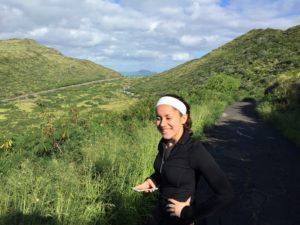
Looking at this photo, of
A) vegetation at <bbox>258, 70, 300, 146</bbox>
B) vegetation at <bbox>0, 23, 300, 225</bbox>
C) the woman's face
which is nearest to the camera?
the woman's face

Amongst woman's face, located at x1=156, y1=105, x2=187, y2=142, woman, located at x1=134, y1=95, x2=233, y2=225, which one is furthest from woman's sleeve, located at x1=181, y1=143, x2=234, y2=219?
woman's face, located at x1=156, y1=105, x2=187, y2=142

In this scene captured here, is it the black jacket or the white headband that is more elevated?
the white headband

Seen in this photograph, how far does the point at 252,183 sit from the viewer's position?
774 cm

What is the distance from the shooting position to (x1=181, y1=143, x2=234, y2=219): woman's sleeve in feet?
8.48

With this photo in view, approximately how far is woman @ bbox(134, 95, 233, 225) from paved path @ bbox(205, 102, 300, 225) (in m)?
3.11

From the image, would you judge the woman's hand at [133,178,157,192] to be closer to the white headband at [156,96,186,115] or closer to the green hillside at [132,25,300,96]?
the white headband at [156,96,186,115]

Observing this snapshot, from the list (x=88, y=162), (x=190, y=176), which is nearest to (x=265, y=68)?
(x=88, y=162)

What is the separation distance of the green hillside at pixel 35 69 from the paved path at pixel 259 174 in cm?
9357

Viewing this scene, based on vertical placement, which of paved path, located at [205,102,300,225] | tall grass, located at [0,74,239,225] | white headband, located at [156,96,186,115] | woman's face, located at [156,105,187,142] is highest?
white headband, located at [156,96,186,115]

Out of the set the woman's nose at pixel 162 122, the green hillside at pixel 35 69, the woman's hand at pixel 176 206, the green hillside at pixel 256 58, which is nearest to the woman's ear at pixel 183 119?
the woman's nose at pixel 162 122

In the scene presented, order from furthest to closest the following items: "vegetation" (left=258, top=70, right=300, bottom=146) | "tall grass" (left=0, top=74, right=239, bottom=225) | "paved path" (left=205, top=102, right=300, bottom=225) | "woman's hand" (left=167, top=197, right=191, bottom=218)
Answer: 1. "vegetation" (left=258, top=70, right=300, bottom=146)
2. "paved path" (left=205, top=102, right=300, bottom=225)
3. "tall grass" (left=0, top=74, right=239, bottom=225)
4. "woman's hand" (left=167, top=197, right=191, bottom=218)

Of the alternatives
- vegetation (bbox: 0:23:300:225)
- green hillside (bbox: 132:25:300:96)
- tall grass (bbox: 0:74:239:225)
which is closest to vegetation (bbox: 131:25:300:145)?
green hillside (bbox: 132:25:300:96)

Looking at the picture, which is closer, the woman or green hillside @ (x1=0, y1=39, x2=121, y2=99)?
the woman

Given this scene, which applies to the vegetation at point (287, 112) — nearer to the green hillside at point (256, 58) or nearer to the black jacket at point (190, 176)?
the black jacket at point (190, 176)
